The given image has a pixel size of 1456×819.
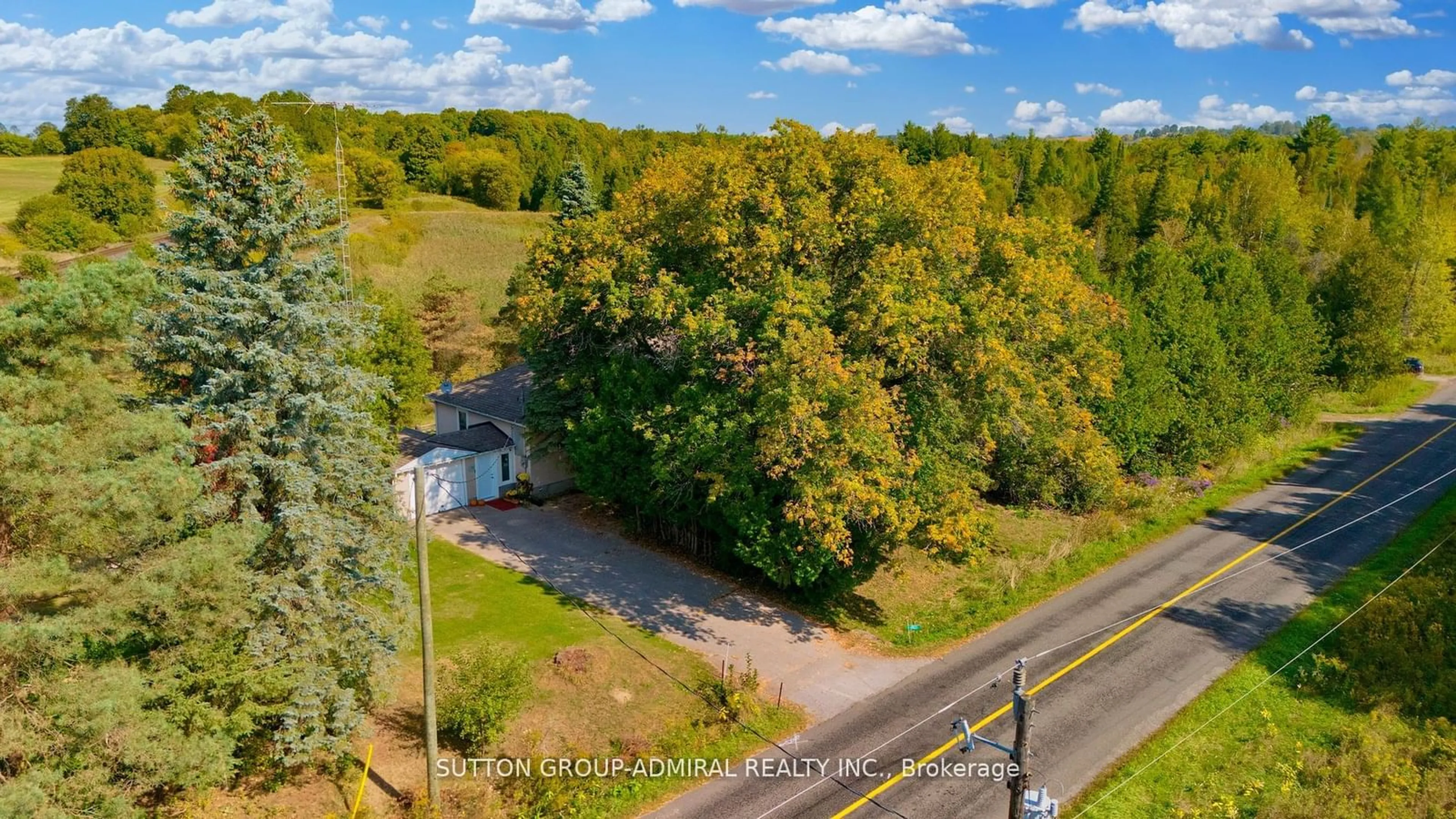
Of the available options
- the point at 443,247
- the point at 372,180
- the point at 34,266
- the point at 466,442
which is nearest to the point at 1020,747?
the point at 466,442

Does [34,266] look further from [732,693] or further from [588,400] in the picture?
[732,693]

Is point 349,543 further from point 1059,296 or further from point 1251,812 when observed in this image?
point 1059,296

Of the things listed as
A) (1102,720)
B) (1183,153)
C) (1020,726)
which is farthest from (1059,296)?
(1183,153)

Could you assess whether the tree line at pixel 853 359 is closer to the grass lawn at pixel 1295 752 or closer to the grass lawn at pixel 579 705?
the grass lawn at pixel 579 705

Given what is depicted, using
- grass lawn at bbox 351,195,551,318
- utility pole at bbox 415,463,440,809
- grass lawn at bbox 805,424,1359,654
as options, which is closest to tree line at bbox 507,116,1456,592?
grass lawn at bbox 805,424,1359,654

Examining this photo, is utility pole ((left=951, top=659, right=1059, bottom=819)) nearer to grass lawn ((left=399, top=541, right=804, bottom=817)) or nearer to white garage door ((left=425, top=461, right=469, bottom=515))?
grass lawn ((left=399, top=541, right=804, bottom=817))

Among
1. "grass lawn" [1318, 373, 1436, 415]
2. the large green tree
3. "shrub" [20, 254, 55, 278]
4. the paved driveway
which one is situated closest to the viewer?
the large green tree
